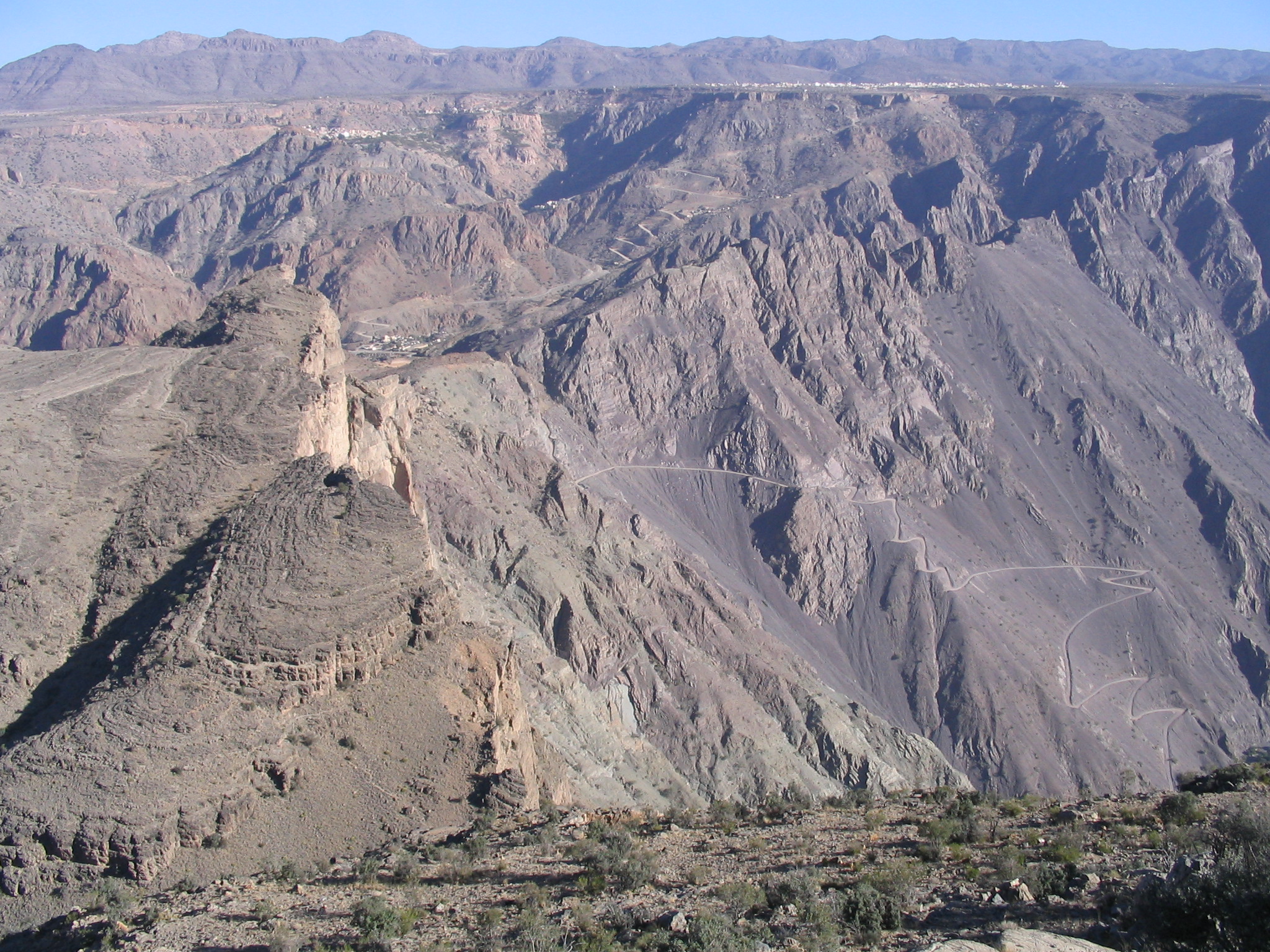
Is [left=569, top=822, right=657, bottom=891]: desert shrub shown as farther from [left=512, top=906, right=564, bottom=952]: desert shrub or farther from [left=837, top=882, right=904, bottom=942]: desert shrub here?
[left=837, top=882, right=904, bottom=942]: desert shrub

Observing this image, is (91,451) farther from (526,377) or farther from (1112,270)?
(1112,270)

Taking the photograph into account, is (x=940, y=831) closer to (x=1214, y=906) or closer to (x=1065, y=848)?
(x=1065, y=848)

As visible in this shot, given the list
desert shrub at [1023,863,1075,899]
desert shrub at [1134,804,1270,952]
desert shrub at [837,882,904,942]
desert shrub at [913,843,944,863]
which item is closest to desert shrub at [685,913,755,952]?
desert shrub at [837,882,904,942]

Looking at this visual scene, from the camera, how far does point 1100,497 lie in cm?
10788

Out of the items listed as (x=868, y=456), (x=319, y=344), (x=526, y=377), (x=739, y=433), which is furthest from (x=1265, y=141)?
(x=319, y=344)

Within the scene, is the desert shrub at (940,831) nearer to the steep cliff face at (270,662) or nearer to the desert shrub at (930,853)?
the desert shrub at (930,853)

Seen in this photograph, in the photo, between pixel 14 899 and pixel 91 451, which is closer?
pixel 14 899

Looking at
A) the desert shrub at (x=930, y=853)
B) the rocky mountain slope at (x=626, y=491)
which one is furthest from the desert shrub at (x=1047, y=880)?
the rocky mountain slope at (x=626, y=491)

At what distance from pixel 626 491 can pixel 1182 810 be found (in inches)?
2961

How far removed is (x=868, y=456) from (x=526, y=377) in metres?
35.6

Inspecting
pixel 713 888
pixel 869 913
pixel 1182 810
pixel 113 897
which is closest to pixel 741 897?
pixel 713 888

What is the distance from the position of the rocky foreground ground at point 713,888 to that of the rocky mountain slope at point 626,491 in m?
3.37

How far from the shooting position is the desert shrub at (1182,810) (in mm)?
23594

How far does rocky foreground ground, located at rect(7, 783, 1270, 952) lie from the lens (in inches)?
713
